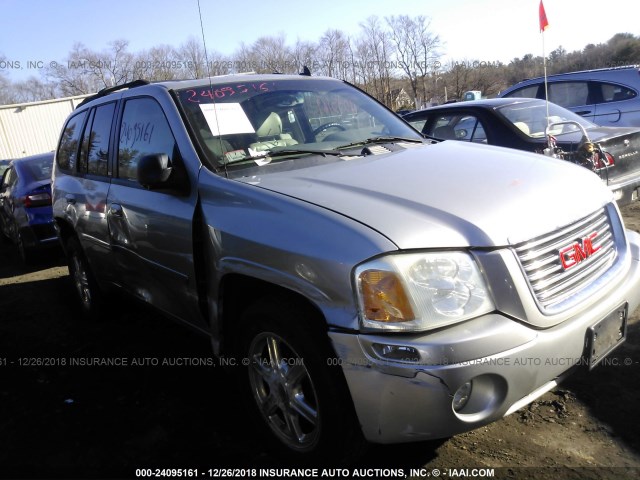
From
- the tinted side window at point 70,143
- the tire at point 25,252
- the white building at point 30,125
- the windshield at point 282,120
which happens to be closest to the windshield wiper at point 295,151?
the windshield at point 282,120

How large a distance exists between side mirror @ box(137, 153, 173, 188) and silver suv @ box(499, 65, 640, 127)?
8.37 meters

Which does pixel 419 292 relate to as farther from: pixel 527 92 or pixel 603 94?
pixel 527 92

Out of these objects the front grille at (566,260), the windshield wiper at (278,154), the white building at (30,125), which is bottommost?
the front grille at (566,260)

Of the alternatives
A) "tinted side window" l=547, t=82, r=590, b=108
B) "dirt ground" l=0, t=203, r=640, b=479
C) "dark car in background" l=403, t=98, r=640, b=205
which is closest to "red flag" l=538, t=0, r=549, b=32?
"dark car in background" l=403, t=98, r=640, b=205

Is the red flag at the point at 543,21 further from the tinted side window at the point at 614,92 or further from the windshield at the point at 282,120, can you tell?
the tinted side window at the point at 614,92

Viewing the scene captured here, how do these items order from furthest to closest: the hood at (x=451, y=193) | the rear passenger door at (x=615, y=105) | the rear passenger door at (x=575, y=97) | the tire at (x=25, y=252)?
the rear passenger door at (x=575, y=97)
the rear passenger door at (x=615, y=105)
the tire at (x=25, y=252)
the hood at (x=451, y=193)

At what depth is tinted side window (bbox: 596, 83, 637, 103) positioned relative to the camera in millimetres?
8703

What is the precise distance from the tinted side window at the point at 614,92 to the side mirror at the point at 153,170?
27.8ft

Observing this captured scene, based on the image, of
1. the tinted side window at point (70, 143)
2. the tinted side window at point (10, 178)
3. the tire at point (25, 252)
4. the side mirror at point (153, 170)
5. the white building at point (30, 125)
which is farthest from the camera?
the white building at point (30, 125)

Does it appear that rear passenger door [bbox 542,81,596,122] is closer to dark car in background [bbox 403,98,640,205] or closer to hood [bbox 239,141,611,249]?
dark car in background [bbox 403,98,640,205]

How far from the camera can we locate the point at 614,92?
29.2 feet

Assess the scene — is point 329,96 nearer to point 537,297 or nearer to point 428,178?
point 428,178

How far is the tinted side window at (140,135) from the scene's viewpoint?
126 inches

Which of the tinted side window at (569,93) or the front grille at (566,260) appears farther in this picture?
the tinted side window at (569,93)
